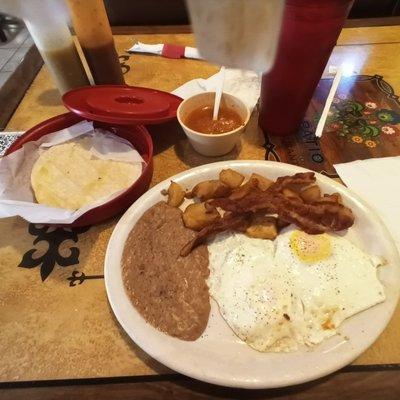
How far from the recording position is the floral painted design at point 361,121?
4.76 feet

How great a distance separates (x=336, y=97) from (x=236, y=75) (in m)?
0.56

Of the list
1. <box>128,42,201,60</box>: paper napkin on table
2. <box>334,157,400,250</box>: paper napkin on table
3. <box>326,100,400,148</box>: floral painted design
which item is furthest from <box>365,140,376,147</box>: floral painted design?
<box>128,42,201,60</box>: paper napkin on table

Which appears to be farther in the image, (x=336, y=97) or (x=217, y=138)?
(x=336, y=97)

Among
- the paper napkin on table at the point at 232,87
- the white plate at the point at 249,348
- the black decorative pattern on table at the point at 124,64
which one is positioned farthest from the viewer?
the black decorative pattern on table at the point at 124,64

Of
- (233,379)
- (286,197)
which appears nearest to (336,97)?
(286,197)

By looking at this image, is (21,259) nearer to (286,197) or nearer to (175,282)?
(175,282)

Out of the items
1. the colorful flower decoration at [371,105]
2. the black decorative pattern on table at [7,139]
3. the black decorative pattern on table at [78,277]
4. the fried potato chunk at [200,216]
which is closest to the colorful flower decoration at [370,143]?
the colorful flower decoration at [371,105]

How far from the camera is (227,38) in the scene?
369mm

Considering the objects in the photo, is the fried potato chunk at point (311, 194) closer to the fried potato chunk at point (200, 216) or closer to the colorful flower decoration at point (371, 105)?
the fried potato chunk at point (200, 216)

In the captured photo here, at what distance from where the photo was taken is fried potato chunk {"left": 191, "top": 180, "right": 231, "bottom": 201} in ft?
3.83

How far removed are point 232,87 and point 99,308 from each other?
4.16 ft

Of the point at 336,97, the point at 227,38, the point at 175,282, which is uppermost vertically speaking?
the point at 227,38

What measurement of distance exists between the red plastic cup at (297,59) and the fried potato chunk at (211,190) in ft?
1.53

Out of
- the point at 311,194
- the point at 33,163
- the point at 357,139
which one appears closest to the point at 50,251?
the point at 33,163
